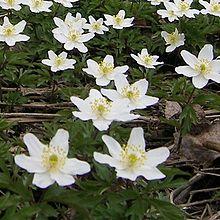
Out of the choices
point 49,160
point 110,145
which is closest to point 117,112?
point 110,145

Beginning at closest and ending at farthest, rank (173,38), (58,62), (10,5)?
(58,62) → (10,5) → (173,38)

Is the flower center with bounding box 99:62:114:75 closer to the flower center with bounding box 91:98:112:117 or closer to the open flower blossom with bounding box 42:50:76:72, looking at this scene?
the open flower blossom with bounding box 42:50:76:72

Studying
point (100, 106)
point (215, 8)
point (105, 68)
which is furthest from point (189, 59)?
point (215, 8)

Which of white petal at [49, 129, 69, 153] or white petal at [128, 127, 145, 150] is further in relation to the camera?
white petal at [128, 127, 145, 150]

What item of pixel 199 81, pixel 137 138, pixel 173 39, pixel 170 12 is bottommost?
pixel 173 39

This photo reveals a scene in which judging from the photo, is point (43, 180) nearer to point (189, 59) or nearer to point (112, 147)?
point (112, 147)

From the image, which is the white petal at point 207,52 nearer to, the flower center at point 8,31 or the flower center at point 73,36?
the flower center at point 73,36

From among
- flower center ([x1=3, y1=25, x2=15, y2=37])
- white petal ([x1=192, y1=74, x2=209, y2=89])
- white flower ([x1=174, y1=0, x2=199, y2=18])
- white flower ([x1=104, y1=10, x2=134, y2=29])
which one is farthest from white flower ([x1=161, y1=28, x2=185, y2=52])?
flower center ([x1=3, y1=25, x2=15, y2=37])
